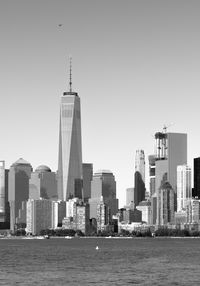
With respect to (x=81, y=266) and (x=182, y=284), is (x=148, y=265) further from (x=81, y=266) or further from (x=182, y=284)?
(x=182, y=284)

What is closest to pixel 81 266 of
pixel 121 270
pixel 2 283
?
Answer: pixel 121 270

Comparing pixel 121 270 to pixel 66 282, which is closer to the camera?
pixel 66 282

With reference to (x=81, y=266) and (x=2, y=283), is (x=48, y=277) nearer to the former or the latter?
(x=2, y=283)

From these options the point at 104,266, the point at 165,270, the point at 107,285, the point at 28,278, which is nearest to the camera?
the point at 107,285

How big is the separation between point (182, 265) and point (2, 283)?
46.9m

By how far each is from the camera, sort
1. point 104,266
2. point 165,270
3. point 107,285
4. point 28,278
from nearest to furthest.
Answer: point 107,285
point 28,278
point 165,270
point 104,266

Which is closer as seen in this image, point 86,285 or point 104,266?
point 86,285

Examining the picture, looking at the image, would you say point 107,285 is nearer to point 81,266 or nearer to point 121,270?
point 121,270

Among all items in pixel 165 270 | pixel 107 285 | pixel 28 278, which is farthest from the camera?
pixel 165 270

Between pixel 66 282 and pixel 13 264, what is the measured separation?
42.2 meters

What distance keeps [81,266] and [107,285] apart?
132 feet

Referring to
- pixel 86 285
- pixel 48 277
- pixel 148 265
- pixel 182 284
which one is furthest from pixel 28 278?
pixel 148 265

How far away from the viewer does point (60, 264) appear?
16038 centimetres

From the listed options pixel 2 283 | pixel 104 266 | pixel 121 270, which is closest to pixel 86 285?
pixel 2 283
